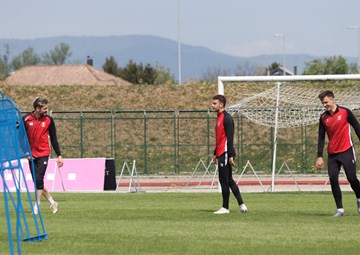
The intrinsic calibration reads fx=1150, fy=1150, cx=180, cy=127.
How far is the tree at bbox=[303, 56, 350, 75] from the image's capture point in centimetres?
10369

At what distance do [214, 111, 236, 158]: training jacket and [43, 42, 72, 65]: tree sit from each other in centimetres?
13431

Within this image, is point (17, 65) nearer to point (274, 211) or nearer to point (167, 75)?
point (167, 75)

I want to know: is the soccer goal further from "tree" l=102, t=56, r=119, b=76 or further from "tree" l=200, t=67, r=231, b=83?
"tree" l=102, t=56, r=119, b=76

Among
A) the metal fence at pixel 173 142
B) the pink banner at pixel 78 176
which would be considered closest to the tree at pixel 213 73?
the metal fence at pixel 173 142

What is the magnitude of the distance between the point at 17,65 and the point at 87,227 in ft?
449

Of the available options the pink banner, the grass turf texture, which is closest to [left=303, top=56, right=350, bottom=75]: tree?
the pink banner

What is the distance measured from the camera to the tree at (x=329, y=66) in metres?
104

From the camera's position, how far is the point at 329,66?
108 m

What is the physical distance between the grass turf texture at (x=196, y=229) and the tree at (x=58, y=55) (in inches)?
5187

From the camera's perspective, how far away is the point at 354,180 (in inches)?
767

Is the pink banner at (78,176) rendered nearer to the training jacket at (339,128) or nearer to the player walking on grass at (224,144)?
the player walking on grass at (224,144)

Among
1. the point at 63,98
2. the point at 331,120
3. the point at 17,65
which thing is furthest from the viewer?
the point at 17,65

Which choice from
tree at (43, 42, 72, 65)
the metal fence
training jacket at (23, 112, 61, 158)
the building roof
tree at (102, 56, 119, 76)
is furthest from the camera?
tree at (43, 42, 72, 65)

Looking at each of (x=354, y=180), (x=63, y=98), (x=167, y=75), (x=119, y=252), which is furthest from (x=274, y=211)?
(x=167, y=75)
